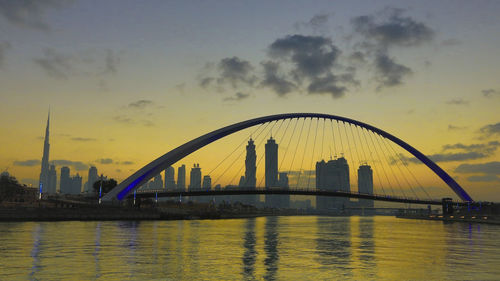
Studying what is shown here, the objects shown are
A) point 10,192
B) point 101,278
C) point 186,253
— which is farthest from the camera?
point 10,192

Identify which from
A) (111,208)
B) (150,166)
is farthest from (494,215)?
(111,208)

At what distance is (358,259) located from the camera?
22750 mm

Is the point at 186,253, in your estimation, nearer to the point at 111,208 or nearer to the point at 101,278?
the point at 101,278

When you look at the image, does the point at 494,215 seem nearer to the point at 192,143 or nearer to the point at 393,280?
the point at 192,143

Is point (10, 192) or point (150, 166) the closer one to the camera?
point (150, 166)

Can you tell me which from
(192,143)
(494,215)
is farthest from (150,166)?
(494,215)

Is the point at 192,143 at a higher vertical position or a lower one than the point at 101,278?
higher

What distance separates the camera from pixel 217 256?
2323 centimetres

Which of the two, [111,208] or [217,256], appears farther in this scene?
[111,208]

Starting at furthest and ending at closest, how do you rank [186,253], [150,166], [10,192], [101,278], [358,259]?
[10,192] < [150,166] < [186,253] < [358,259] < [101,278]

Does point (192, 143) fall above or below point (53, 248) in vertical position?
above

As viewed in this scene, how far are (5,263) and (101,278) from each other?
Answer: 6.43m

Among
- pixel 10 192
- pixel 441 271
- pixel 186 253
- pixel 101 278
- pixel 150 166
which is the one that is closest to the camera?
pixel 101 278

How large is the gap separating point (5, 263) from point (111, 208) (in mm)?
58963
